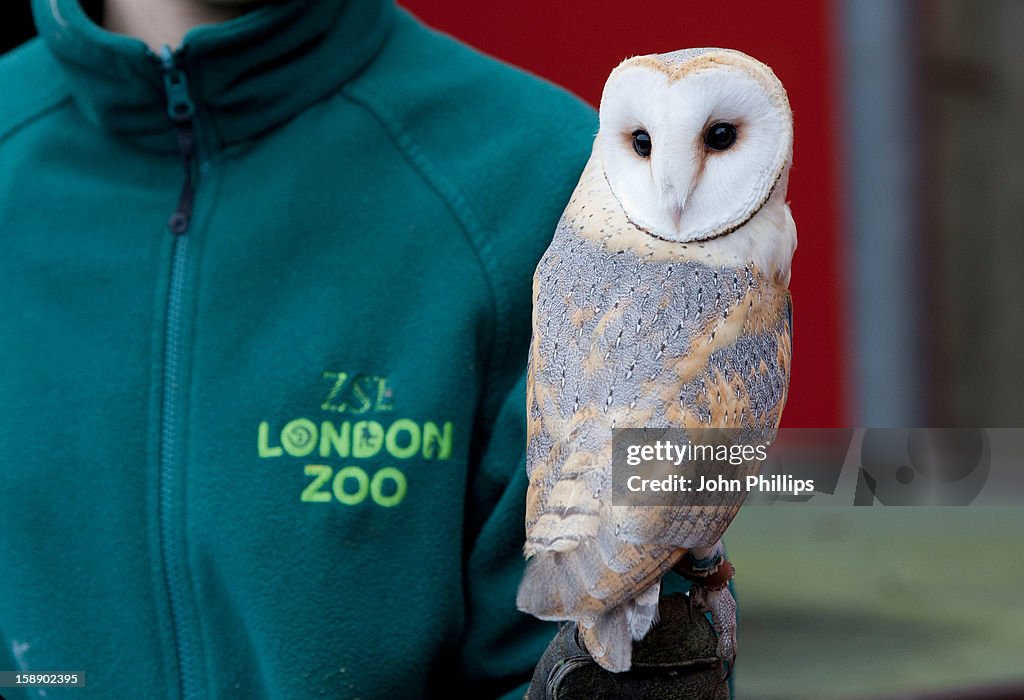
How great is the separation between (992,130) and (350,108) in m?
2.06

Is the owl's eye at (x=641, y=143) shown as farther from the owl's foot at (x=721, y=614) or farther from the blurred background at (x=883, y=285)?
the blurred background at (x=883, y=285)

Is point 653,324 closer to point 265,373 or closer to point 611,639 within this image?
point 611,639

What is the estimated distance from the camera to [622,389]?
0.58 metres

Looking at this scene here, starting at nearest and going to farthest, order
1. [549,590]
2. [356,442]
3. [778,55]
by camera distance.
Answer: [549,590], [356,442], [778,55]

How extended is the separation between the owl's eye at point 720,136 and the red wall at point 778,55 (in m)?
0.05

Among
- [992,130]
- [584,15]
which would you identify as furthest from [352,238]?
[992,130]

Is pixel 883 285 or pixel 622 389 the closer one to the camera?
pixel 622 389

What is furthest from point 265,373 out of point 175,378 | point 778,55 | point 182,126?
point 778,55

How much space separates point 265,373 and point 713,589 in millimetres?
371

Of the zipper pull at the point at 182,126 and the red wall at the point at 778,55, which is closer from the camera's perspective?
the zipper pull at the point at 182,126
